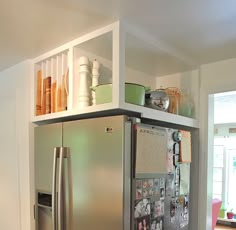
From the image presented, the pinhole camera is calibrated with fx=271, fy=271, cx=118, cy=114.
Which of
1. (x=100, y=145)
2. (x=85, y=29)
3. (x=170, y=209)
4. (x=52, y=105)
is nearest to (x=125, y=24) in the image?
(x=85, y=29)

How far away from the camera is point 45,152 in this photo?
6.27 ft

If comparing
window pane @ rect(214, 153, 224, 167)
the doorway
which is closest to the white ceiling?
the doorway

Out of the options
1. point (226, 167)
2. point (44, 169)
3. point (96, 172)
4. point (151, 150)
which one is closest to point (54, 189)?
point (44, 169)

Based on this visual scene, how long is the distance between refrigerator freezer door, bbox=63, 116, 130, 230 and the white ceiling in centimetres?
55

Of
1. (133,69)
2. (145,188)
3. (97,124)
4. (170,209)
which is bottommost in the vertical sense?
(170,209)

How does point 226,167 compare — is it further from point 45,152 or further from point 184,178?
point 45,152

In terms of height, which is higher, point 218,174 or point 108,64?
point 108,64

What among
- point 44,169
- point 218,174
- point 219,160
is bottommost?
point 218,174

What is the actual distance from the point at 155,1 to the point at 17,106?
1508 millimetres

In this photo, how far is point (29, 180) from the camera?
2080mm

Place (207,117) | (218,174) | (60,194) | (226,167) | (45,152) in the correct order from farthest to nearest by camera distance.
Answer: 1. (218,174)
2. (226,167)
3. (207,117)
4. (45,152)
5. (60,194)

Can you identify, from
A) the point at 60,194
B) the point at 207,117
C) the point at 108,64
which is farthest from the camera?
the point at 207,117

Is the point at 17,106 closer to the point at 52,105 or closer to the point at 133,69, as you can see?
the point at 52,105

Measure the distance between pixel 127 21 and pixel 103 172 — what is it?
2.78 feet
